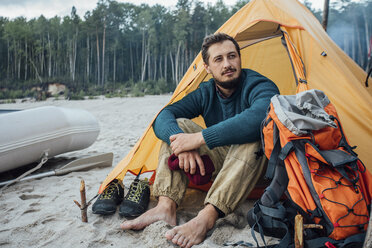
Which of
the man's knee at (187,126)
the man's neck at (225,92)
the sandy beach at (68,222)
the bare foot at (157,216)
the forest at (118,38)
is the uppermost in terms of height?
the forest at (118,38)

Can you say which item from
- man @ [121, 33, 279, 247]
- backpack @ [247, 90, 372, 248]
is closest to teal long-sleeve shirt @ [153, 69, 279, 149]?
man @ [121, 33, 279, 247]

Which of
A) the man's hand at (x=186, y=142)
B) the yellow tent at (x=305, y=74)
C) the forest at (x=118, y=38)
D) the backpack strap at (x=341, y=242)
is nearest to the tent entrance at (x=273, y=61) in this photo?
the yellow tent at (x=305, y=74)

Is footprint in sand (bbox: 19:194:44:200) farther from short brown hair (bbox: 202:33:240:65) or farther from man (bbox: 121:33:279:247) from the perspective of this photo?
short brown hair (bbox: 202:33:240:65)

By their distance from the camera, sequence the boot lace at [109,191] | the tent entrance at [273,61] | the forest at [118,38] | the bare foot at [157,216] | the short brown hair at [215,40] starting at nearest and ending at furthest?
the bare foot at [157,216], the boot lace at [109,191], the short brown hair at [215,40], the tent entrance at [273,61], the forest at [118,38]

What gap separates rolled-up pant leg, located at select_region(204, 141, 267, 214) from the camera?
170 cm

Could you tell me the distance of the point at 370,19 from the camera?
92.1 feet

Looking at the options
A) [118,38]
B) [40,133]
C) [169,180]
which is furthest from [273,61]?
[118,38]

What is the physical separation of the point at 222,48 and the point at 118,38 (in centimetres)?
2926

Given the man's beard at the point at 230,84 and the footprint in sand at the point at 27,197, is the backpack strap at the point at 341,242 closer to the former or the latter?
the man's beard at the point at 230,84

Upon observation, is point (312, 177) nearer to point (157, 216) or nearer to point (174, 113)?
point (157, 216)

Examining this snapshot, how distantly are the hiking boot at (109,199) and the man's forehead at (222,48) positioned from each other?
1.26 meters

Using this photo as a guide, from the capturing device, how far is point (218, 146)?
1.88 metres

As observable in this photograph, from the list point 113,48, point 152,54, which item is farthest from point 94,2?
point 152,54

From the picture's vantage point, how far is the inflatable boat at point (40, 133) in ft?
8.95
